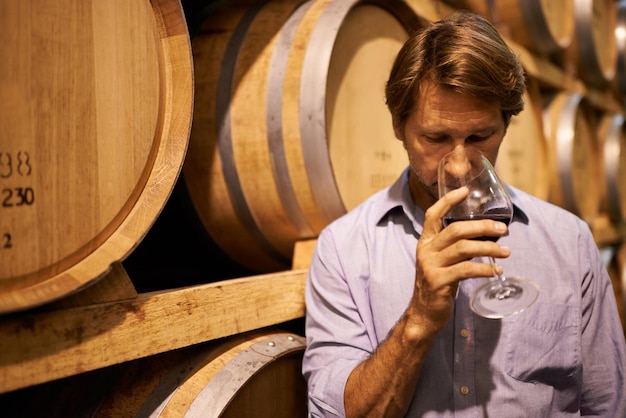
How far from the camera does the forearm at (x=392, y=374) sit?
1223mm

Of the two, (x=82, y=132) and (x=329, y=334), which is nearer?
(x=82, y=132)

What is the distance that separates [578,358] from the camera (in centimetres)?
143

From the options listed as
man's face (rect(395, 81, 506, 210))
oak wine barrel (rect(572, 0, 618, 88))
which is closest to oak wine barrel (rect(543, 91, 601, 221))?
oak wine barrel (rect(572, 0, 618, 88))

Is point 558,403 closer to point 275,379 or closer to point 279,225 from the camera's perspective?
point 275,379

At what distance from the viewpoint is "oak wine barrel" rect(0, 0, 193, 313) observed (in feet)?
2.87

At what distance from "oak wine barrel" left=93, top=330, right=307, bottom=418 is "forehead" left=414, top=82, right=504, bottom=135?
0.56m

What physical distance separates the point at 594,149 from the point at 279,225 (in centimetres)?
279

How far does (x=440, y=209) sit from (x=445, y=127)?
31 cm

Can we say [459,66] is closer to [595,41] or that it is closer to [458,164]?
[458,164]

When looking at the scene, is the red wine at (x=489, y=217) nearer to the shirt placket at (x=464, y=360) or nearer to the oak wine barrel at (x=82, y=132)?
the shirt placket at (x=464, y=360)

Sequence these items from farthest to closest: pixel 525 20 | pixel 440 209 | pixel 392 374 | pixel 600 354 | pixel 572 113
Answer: pixel 572 113, pixel 525 20, pixel 600 354, pixel 392 374, pixel 440 209

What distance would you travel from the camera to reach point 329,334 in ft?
4.52

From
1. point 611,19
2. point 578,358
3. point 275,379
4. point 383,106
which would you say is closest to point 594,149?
point 611,19

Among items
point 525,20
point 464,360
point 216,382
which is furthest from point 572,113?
point 216,382
